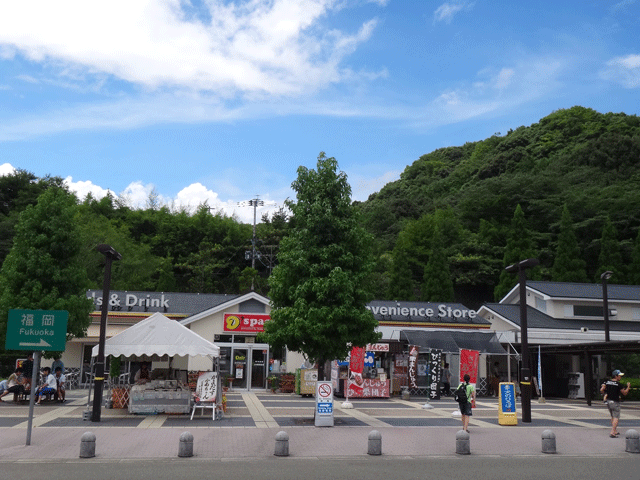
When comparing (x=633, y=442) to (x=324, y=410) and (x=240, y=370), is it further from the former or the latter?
(x=240, y=370)

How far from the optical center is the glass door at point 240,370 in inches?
1165

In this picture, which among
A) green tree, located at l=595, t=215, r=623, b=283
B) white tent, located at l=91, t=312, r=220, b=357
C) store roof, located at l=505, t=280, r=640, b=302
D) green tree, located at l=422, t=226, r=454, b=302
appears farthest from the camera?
green tree, located at l=595, t=215, r=623, b=283

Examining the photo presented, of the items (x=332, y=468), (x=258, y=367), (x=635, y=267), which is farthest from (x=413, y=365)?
(x=635, y=267)

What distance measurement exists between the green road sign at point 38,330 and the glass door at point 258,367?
17.8 m

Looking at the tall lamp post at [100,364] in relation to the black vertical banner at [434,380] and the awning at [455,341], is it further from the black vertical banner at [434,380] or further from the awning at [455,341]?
the awning at [455,341]

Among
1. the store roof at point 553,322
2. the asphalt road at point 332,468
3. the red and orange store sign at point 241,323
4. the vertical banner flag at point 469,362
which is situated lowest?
the asphalt road at point 332,468

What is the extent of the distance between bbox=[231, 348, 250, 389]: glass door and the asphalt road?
1850cm

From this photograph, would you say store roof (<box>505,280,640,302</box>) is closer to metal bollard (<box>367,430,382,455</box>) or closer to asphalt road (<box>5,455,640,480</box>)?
asphalt road (<box>5,455,640,480</box>)

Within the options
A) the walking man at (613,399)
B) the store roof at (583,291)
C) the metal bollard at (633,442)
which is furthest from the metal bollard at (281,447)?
the store roof at (583,291)

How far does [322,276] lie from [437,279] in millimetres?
29795

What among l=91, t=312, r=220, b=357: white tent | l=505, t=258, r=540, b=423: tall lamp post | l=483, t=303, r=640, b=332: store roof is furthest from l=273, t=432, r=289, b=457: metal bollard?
l=483, t=303, r=640, b=332: store roof

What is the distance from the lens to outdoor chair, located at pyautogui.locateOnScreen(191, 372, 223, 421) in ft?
58.8

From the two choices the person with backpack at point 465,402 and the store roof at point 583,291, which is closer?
the person with backpack at point 465,402

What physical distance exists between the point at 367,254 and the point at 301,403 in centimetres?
873
